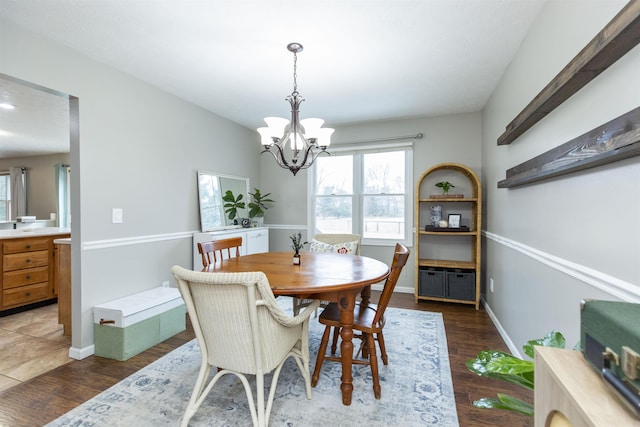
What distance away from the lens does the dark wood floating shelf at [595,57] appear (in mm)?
954

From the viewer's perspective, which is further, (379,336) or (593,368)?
(379,336)

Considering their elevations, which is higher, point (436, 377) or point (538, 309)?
point (538, 309)

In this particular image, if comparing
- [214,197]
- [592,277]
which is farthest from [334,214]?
[592,277]

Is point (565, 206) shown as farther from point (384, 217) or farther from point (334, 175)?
point (334, 175)

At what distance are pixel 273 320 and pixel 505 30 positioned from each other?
2472 mm

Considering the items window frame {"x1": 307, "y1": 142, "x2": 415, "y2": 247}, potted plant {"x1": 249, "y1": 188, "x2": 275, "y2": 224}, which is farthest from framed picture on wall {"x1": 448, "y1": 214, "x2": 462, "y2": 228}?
potted plant {"x1": 249, "y1": 188, "x2": 275, "y2": 224}

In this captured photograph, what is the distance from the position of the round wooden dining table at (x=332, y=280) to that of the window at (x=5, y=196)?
23.3 feet

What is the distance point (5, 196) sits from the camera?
6344 mm

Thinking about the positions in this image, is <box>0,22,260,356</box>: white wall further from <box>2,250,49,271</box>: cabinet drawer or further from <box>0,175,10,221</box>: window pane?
<box>0,175,10,221</box>: window pane

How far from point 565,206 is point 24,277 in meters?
Answer: 5.19

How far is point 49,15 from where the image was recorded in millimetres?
1925

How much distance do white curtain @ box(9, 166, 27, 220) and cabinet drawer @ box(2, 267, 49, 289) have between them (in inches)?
151

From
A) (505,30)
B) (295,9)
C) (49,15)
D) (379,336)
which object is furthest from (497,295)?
(49,15)

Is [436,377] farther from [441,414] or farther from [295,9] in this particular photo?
[295,9]
